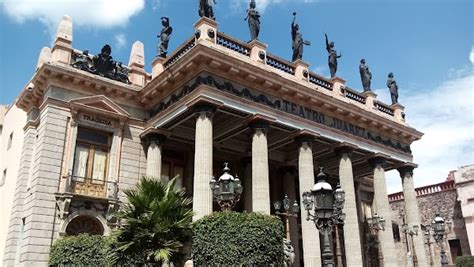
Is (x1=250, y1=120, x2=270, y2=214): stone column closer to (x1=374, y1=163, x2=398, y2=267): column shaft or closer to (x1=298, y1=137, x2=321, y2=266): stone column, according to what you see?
(x1=298, y1=137, x2=321, y2=266): stone column

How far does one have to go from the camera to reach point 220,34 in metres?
20.0

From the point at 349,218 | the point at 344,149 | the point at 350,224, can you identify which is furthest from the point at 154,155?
the point at 350,224

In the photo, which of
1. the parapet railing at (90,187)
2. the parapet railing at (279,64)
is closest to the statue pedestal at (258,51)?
the parapet railing at (279,64)

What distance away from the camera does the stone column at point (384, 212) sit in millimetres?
23766

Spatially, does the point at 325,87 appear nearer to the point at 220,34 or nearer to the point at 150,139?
the point at 220,34

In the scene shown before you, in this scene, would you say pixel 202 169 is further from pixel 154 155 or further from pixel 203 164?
pixel 154 155

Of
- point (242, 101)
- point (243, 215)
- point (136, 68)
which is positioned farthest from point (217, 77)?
point (243, 215)

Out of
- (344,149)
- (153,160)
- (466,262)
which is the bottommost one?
(466,262)

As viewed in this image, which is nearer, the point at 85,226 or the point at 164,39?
the point at 85,226

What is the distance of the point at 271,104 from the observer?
68.5ft

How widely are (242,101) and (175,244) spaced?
778 cm

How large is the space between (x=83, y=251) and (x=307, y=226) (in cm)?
942

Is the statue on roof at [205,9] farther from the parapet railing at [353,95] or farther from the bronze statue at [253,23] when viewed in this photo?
the parapet railing at [353,95]

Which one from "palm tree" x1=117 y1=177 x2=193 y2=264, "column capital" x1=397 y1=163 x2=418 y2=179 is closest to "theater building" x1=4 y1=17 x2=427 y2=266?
"palm tree" x1=117 y1=177 x2=193 y2=264
